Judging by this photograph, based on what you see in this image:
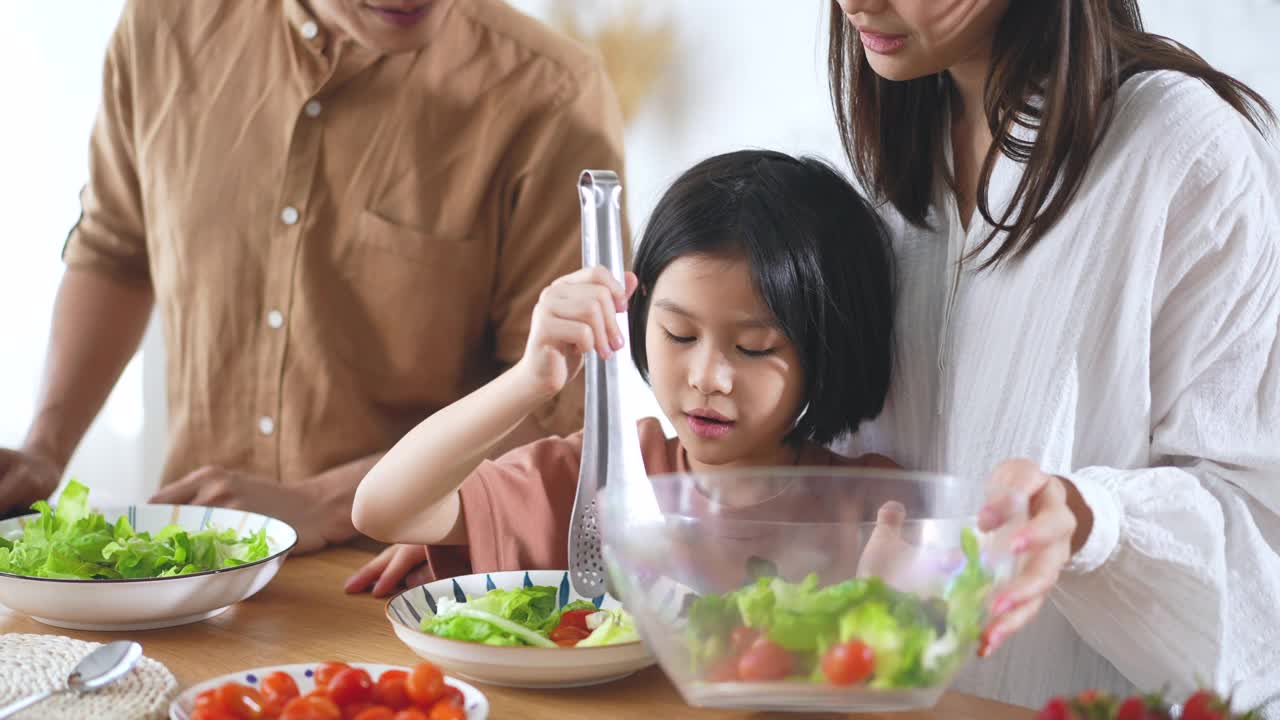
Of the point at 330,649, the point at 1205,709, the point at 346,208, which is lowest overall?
the point at 330,649

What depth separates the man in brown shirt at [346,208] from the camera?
1727mm

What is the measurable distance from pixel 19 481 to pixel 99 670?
643mm

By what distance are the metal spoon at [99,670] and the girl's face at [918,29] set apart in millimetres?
776

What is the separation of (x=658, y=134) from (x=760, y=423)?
6.98 ft

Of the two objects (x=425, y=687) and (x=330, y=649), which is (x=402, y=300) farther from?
(x=425, y=687)

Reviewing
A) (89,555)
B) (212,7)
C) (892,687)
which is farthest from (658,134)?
(892,687)

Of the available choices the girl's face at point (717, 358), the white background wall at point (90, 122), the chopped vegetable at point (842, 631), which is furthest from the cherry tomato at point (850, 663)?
the white background wall at point (90, 122)

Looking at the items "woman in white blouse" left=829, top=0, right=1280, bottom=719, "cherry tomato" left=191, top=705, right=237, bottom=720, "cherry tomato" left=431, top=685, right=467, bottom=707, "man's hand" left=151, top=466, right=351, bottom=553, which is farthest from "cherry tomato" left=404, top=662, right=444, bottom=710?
"man's hand" left=151, top=466, right=351, bottom=553

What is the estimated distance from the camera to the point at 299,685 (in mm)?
908

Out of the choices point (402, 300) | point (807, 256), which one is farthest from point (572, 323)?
point (402, 300)

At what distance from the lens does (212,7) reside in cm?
180

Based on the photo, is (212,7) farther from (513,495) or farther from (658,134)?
(658,134)

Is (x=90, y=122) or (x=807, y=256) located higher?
(x=90, y=122)

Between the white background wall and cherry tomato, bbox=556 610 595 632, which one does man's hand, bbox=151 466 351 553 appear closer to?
cherry tomato, bbox=556 610 595 632
